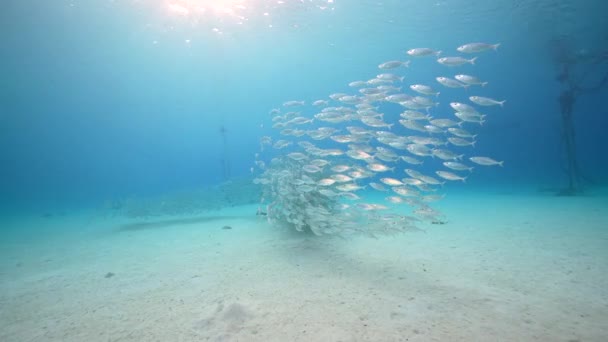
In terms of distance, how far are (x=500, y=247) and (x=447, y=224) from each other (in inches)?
127

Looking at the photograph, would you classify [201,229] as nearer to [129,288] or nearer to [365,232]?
[129,288]

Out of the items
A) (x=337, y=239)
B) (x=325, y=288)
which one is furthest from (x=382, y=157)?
(x=325, y=288)

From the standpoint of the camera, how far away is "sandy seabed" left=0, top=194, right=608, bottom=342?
329 centimetres

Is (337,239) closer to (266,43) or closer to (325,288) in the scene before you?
(325,288)

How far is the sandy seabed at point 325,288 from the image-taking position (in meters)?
3.29

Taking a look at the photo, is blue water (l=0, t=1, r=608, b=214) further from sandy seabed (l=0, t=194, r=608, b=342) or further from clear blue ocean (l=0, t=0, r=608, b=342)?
sandy seabed (l=0, t=194, r=608, b=342)

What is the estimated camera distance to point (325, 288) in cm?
450

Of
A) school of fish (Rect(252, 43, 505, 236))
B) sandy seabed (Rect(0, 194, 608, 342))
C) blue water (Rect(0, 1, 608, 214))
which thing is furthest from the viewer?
blue water (Rect(0, 1, 608, 214))

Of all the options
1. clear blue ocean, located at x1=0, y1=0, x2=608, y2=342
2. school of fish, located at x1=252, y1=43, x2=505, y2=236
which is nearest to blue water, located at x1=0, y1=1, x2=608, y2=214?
clear blue ocean, located at x1=0, y1=0, x2=608, y2=342

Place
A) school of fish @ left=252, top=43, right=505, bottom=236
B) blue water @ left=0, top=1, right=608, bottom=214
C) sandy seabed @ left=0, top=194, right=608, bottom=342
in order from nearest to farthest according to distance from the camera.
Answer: sandy seabed @ left=0, top=194, right=608, bottom=342, school of fish @ left=252, top=43, right=505, bottom=236, blue water @ left=0, top=1, right=608, bottom=214

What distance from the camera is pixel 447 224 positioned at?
9688 millimetres

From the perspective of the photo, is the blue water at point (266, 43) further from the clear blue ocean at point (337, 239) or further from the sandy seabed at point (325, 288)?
the sandy seabed at point (325, 288)

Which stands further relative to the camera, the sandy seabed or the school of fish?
the school of fish

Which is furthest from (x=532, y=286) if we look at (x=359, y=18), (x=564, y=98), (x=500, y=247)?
(x=359, y=18)
